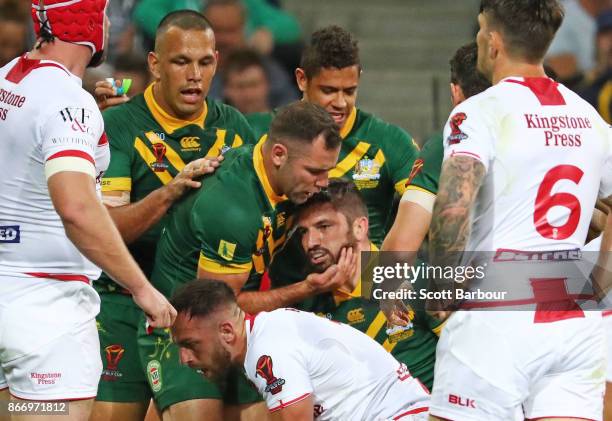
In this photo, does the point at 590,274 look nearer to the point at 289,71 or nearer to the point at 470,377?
the point at 470,377

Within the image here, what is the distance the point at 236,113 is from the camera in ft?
21.3

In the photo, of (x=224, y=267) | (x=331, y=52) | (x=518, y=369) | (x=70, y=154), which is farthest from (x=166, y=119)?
(x=518, y=369)

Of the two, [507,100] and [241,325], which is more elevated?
[507,100]

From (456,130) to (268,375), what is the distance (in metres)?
1.50

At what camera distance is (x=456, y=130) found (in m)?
4.21

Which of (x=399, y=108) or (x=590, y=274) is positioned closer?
(x=590, y=274)

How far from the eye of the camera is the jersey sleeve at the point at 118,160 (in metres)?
6.05

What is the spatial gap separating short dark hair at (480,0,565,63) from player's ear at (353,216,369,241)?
5.92 feet

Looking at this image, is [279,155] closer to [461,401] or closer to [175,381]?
[175,381]

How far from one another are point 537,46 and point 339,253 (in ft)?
6.16

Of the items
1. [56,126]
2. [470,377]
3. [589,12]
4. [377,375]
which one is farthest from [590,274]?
[589,12]

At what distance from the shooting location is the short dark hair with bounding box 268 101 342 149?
552 centimetres

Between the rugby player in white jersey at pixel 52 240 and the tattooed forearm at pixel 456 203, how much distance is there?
1059 mm

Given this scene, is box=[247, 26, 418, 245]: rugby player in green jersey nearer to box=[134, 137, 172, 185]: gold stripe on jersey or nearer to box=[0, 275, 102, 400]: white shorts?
box=[134, 137, 172, 185]: gold stripe on jersey
